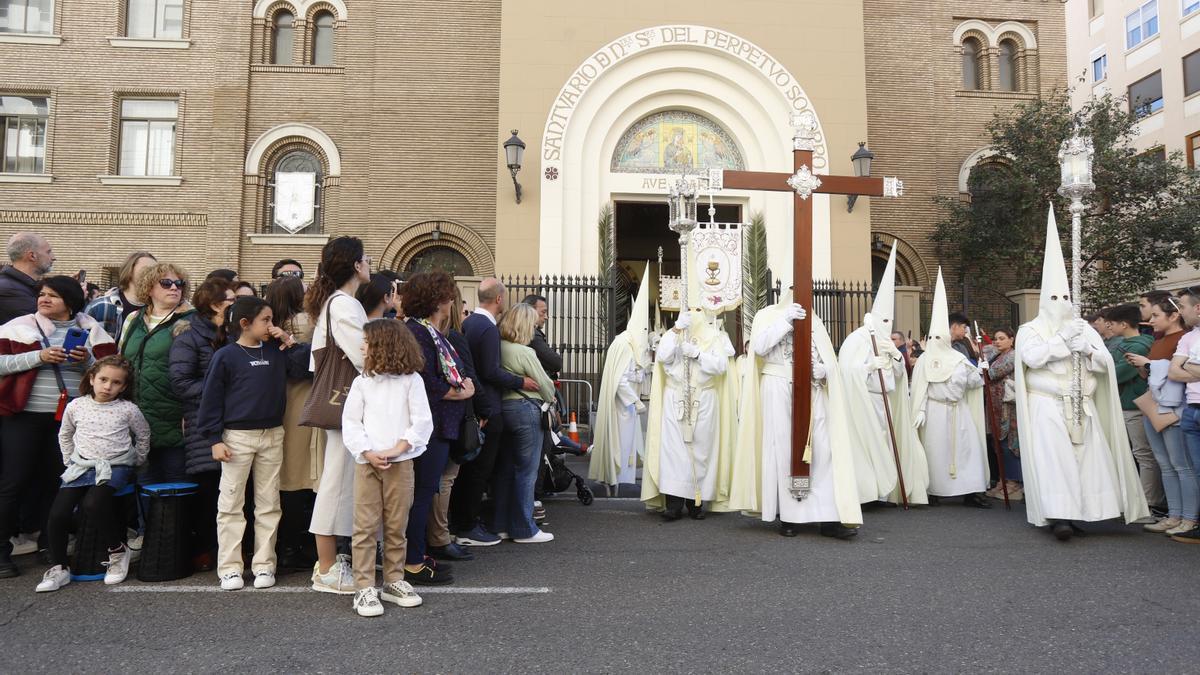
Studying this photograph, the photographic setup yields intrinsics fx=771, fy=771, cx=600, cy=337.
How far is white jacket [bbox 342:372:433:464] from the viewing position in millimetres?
4133

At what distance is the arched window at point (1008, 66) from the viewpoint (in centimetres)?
1902

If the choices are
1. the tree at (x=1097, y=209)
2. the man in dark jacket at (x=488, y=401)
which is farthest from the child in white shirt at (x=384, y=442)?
the tree at (x=1097, y=209)

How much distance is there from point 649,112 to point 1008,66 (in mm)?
10011

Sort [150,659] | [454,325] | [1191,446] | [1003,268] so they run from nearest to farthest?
[150,659] < [454,325] < [1191,446] < [1003,268]

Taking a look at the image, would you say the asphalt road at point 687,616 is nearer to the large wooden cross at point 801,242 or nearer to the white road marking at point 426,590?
the white road marking at point 426,590

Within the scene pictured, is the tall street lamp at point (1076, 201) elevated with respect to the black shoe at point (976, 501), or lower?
elevated

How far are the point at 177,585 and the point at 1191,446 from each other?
727 cm

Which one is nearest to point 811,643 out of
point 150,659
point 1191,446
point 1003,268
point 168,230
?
point 150,659

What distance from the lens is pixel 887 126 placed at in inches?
714

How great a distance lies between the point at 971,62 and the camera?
19.1 m

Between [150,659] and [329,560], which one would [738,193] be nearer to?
[329,560]

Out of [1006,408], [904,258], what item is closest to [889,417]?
[1006,408]

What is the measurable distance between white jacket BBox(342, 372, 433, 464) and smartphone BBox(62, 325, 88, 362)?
2.13m

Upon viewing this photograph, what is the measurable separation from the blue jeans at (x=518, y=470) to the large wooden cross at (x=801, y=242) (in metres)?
2.05
